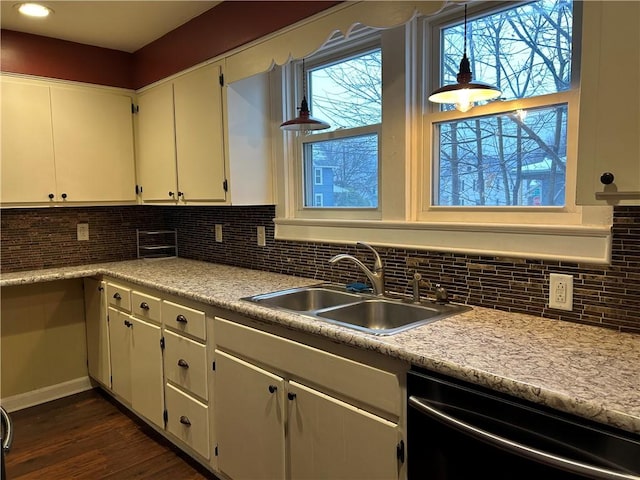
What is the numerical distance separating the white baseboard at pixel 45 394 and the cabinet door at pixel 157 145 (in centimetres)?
140

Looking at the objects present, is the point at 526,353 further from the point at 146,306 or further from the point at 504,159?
the point at 146,306

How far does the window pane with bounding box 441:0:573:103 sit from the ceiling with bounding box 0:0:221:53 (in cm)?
139

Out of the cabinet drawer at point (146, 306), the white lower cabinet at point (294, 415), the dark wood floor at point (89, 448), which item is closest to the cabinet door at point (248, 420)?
the white lower cabinet at point (294, 415)

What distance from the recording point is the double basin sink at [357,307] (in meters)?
1.83

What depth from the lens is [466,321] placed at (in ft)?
5.34

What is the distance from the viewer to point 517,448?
1089 mm

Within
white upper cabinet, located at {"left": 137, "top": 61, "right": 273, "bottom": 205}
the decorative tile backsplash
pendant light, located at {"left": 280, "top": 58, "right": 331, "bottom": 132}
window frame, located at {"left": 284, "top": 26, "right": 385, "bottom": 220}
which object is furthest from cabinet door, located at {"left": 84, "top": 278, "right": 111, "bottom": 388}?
pendant light, located at {"left": 280, "top": 58, "right": 331, "bottom": 132}

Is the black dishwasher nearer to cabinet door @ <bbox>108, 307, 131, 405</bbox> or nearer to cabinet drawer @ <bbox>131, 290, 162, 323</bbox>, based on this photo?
cabinet drawer @ <bbox>131, 290, 162, 323</bbox>

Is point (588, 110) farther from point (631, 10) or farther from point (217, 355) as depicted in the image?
point (217, 355)

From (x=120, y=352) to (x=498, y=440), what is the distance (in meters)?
2.43

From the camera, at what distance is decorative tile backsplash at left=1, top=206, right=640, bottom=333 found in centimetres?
149

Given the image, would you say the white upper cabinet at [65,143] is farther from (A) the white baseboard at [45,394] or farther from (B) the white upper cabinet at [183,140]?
(A) the white baseboard at [45,394]

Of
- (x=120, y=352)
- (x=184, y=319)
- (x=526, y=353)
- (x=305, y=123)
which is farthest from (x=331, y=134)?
(x=120, y=352)

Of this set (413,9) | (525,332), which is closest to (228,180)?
(413,9)
